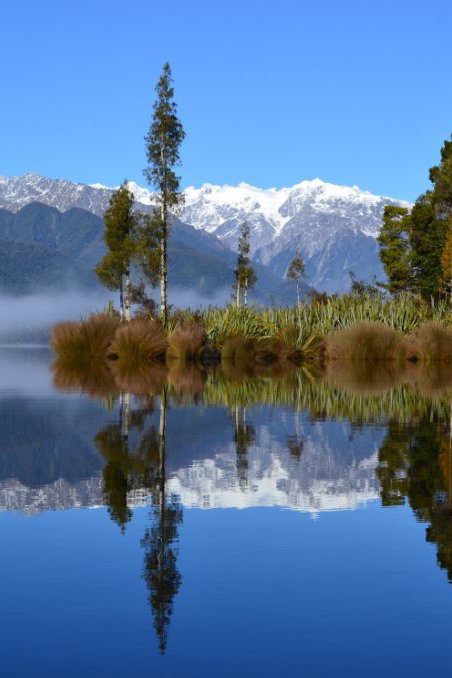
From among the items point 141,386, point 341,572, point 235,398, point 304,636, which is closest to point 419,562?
point 341,572

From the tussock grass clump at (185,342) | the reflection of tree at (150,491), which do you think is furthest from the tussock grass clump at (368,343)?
the reflection of tree at (150,491)

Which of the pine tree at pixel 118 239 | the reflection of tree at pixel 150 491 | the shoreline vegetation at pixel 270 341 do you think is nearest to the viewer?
the reflection of tree at pixel 150 491

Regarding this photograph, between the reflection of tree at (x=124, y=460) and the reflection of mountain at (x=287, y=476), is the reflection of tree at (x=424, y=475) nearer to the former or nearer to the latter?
the reflection of mountain at (x=287, y=476)

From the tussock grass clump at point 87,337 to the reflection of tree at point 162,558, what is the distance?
89.1 ft

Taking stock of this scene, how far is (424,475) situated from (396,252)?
55.0 meters

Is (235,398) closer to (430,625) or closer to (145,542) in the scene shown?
(145,542)

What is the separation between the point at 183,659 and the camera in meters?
4.22

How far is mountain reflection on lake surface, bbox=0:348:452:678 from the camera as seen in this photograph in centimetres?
433

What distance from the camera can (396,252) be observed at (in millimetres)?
62625

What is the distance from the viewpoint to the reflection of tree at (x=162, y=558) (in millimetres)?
4793

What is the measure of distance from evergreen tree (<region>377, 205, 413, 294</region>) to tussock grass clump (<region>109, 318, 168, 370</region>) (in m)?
29.1

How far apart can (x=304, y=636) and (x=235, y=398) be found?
1355cm

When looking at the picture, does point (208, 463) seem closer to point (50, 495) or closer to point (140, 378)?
point (50, 495)

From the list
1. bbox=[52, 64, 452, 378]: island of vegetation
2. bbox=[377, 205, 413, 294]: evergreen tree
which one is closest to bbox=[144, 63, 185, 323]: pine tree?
bbox=[52, 64, 452, 378]: island of vegetation
